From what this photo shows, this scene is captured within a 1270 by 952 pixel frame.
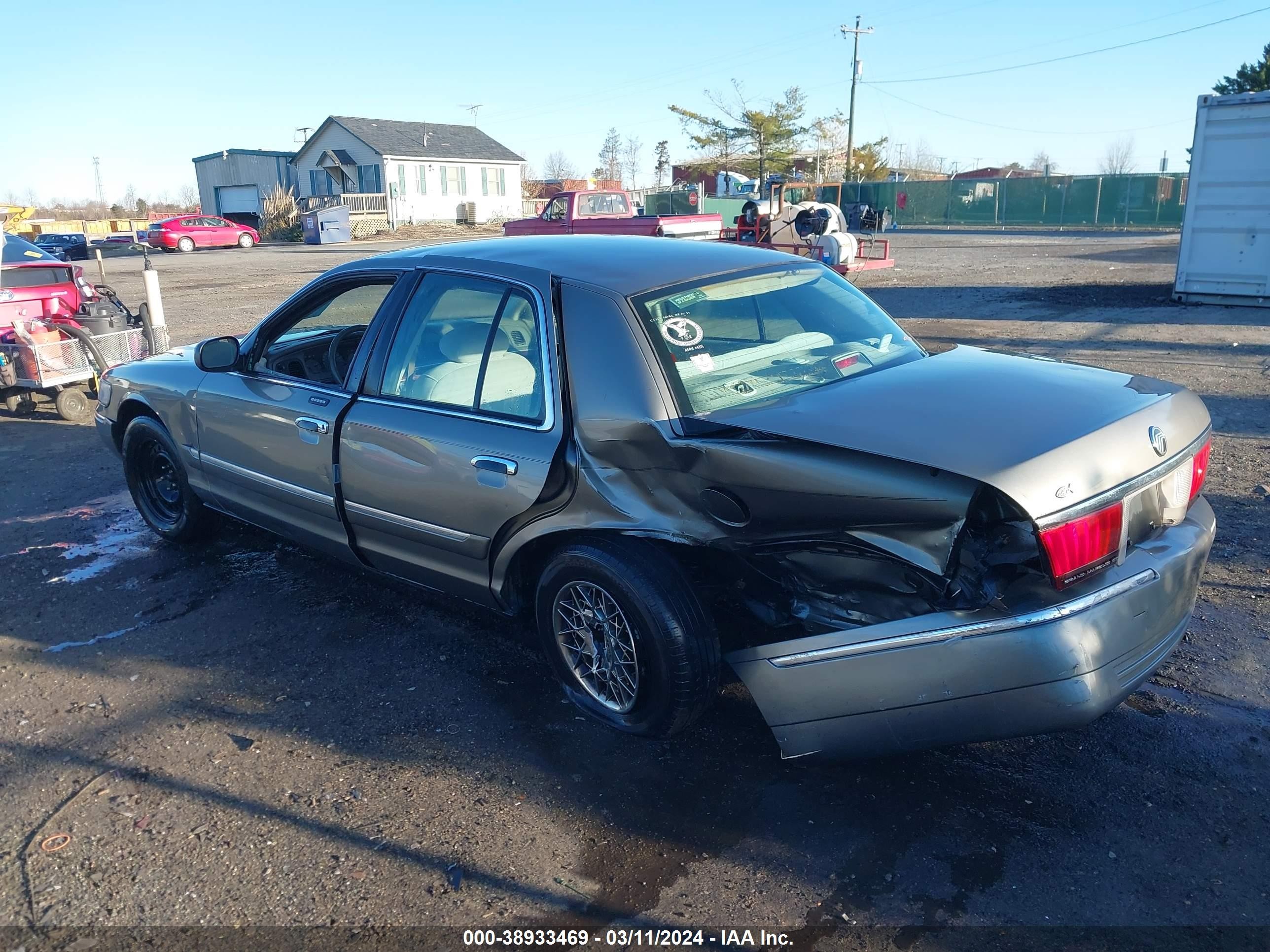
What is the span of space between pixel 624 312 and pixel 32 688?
2.90m

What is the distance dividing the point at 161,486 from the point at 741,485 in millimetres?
4074

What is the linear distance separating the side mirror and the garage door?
5593 cm

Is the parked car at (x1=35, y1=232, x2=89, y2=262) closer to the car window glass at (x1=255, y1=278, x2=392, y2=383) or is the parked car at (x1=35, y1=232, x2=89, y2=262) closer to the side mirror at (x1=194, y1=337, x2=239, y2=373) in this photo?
the car window glass at (x1=255, y1=278, x2=392, y2=383)

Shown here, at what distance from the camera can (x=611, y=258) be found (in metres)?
3.80

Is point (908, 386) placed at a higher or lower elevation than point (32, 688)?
higher

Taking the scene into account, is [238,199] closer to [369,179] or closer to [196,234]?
[369,179]

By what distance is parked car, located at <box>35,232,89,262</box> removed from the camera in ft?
103

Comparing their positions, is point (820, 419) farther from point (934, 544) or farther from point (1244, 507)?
point (1244, 507)

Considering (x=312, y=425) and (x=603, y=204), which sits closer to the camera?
(x=312, y=425)

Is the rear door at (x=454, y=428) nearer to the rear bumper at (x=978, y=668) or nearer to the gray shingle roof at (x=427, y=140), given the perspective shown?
the rear bumper at (x=978, y=668)

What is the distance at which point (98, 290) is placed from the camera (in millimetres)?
10203

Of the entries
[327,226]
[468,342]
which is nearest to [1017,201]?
[327,226]

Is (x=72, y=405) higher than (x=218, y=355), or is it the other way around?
(x=218, y=355)

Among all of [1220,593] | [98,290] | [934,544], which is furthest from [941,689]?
[98,290]
